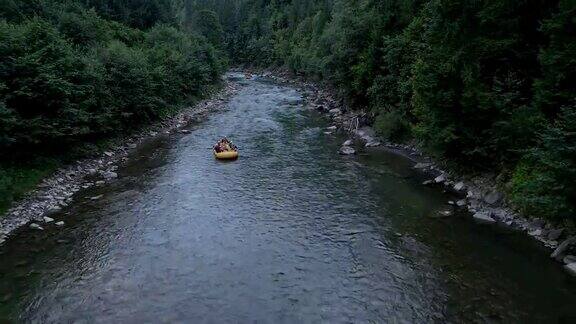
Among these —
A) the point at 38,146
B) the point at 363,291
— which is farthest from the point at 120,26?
the point at 363,291

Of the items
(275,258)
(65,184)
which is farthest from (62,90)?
(275,258)

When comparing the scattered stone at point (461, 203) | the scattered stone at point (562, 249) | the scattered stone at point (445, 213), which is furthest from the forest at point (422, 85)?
the scattered stone at point (445, 213)

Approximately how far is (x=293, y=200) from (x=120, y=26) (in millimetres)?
48027

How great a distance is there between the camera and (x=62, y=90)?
79.2 ft

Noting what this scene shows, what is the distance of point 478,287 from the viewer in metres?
14.5

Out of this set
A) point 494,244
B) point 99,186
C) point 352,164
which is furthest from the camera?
point 352,164

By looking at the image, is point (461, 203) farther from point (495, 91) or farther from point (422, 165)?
point (422, 165)

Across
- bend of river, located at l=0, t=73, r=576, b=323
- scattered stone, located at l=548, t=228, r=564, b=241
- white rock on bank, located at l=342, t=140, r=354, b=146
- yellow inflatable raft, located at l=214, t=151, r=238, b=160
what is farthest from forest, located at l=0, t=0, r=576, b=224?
yellow inflatable raft, located at l=214, t=151, r=238, b=160

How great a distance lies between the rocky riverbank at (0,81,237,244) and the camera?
1958 cm

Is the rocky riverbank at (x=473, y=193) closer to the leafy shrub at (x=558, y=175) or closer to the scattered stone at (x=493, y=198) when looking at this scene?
the scattered stone at (x=493, y=198)

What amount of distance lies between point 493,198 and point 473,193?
1.33 metres

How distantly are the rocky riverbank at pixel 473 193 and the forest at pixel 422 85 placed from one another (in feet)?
1.84

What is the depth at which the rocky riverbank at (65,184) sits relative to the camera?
771 inches

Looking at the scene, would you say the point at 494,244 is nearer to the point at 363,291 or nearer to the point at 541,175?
the point at 541,175
